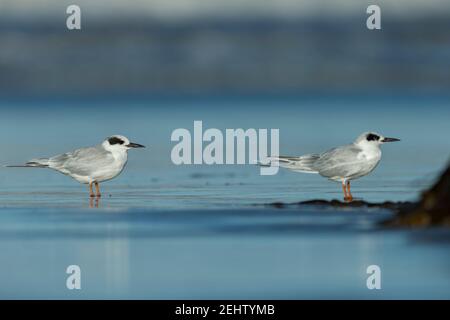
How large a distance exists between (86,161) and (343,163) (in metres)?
2.82

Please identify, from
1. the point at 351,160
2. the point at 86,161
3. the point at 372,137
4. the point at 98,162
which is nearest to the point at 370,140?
the point at 372,137

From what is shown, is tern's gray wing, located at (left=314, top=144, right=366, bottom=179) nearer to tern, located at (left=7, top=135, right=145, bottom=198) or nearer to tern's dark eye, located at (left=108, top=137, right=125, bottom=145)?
tern, located at (left=7, top=135, right=145, bottom=198)

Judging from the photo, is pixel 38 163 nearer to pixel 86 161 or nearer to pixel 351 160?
pixel 86 161

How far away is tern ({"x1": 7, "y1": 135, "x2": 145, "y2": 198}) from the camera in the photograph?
15609 mm

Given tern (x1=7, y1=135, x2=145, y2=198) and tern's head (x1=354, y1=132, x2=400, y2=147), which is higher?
tern's head (x1=354, y1=132, x2=400, y2=147)

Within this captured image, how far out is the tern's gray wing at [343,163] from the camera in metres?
15.0

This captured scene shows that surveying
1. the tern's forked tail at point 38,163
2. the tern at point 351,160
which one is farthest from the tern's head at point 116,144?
the tern at point 351,160

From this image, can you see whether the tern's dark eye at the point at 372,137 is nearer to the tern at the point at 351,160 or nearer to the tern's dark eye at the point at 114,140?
the tern at the point at 351,160

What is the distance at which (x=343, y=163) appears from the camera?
49.3 feet

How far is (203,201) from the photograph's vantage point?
565 inches

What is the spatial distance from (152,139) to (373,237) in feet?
32.9

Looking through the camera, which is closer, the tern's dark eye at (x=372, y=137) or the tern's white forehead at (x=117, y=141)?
the tern's dark eye at (x=372, y=137)

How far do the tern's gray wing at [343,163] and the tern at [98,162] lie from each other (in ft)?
6.72

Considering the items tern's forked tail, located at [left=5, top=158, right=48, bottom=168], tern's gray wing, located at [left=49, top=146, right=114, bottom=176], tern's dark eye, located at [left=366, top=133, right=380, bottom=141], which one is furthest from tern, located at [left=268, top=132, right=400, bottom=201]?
tern's forked tail, located at [left=5, top=158, right=48, bottom=168]
